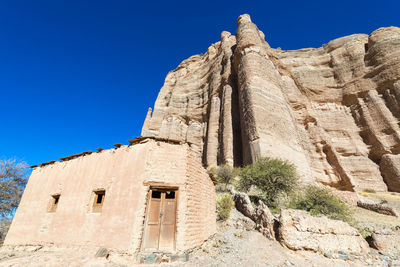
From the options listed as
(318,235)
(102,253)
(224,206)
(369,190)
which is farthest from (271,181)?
(369,190)

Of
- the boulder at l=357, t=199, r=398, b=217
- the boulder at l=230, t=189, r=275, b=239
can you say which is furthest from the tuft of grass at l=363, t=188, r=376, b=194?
the boulder at l=230, t=189, r=275, b=239

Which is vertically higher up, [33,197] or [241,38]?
[241,38]

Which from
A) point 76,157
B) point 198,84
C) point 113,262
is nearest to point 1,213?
point 76,157

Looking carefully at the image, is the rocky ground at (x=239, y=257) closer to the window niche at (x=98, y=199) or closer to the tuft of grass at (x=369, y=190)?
the window niche at (x=98, y=199)

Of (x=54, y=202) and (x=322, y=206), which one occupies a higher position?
(x=54, y=202)

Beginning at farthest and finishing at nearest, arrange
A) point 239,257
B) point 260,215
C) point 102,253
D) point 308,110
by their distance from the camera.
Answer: point 308,110
point 260,215
point 239,257
point 102,253

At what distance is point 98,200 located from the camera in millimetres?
7441

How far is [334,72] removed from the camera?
3069 centimetres

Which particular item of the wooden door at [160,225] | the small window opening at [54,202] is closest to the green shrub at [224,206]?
the wooden door at [160,225]

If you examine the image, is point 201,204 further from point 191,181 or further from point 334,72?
point 334,72

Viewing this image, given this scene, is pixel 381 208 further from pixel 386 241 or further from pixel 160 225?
pixel 160 225

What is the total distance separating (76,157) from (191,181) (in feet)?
19.7

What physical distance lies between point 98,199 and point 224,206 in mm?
6053

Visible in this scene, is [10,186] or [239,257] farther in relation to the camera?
[10,186]
